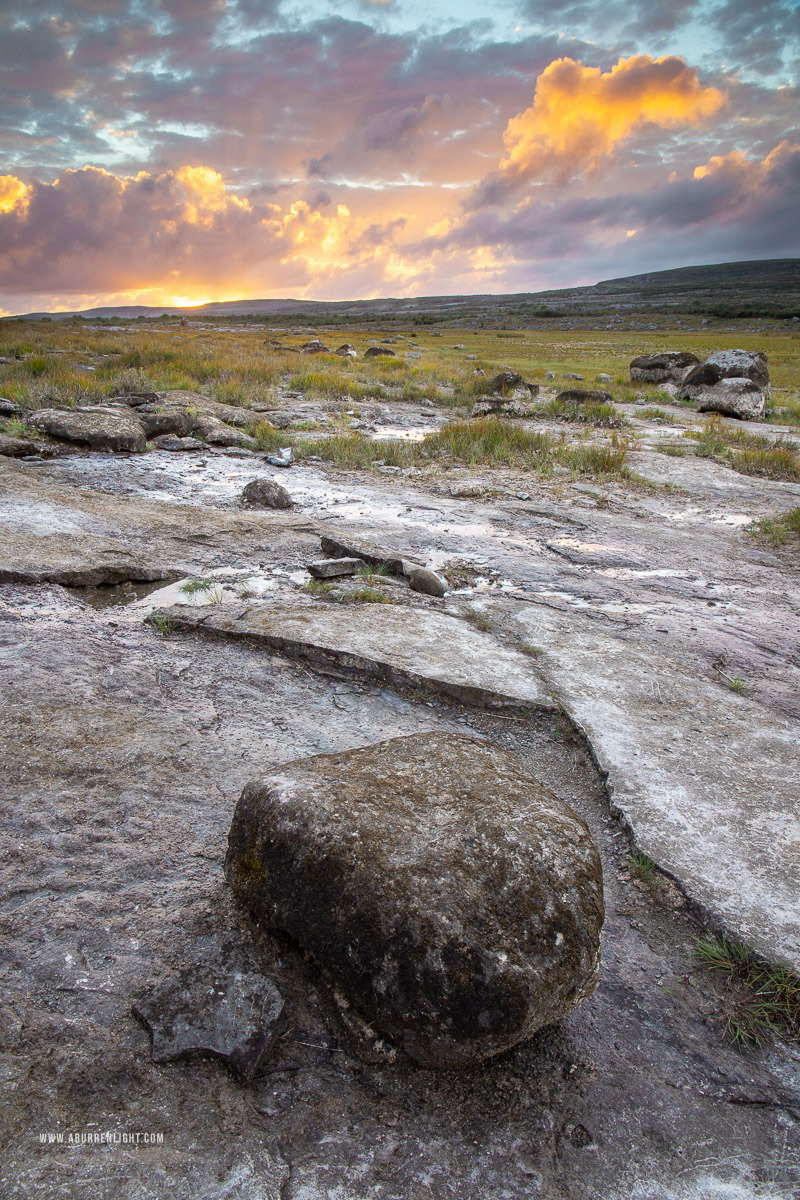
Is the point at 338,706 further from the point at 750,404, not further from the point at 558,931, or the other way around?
the point at 750,404

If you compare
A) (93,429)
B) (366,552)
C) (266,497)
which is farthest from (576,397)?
(366,552)

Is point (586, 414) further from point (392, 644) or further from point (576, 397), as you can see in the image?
point (392, 644)

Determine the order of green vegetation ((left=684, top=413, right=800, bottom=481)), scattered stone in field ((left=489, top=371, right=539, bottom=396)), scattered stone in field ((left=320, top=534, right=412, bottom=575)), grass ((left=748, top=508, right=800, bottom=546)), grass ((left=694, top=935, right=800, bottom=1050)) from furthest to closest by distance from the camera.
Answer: scattered stone in field ((left=489, top=371, right=539, bottom=396)) → green vegetation ((left=684, top=413, right=800, bottom=481)) → grass ((left=748, top=508, right=800, bottom=546)) → scattered stone in field ((left=320, top=534, right=412, bottom=575)) → grass ((left=694, top=935, right=800, bottom=1050))

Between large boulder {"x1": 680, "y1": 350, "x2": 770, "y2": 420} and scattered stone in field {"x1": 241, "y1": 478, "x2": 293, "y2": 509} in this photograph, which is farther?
large boulder {"x1": 680, "y1": 350, "x2": 770, "y2": 420}

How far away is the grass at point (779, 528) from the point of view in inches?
243

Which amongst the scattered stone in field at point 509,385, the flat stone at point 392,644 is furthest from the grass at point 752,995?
the scattered stone in field at point 509,385

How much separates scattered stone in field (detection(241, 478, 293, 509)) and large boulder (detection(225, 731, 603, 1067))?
4757 mm

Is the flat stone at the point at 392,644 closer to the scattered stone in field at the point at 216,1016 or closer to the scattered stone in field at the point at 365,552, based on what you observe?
the scattered stone in field at the point at 365,552

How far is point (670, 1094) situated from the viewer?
154 centimetres

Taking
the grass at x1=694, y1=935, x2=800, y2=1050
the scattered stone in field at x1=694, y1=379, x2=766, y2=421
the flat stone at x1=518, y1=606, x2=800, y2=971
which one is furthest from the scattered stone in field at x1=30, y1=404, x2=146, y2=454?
the scattered stone in field at x1=694, y1=379, x2=766, y2=421

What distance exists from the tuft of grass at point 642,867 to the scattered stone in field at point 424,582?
2478 millimetres

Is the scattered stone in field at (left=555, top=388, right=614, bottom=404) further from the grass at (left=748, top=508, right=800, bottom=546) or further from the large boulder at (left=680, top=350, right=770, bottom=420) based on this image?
the grass at (left=748, top=508, right=800, bottom=546)

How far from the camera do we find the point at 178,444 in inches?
335

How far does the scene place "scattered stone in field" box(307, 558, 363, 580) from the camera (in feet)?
15.0
